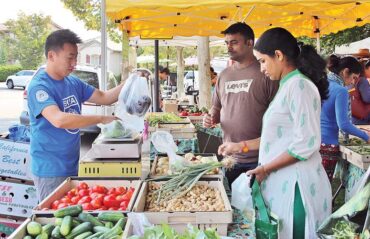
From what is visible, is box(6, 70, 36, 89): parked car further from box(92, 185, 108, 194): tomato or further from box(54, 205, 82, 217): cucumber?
box(54, 205, 82, 217): cucumber

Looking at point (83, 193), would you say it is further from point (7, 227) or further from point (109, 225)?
point (7, 227)

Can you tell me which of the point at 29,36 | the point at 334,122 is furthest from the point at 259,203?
the point at 29,36

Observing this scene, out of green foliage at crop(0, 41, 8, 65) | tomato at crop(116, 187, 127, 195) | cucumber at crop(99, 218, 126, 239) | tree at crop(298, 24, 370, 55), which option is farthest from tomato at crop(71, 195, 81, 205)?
green foliage at crop(0, 41, 8, 65)

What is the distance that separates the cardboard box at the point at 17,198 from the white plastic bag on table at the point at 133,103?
155cm

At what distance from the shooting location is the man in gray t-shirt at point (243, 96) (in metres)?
3.61

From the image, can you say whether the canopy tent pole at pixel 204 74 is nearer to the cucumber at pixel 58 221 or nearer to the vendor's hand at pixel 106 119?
the vendor's hand at pixel 106 119

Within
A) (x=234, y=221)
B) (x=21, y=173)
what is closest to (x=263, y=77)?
(x=234, y=221)

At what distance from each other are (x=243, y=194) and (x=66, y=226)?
3.61 ft

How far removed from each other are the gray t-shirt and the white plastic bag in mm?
874

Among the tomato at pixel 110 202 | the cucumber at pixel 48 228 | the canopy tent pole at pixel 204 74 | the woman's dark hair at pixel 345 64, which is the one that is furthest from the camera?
the canopy tent pole at pixel 204 74

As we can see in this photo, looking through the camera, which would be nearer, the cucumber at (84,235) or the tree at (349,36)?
the cucumber at (84,235)

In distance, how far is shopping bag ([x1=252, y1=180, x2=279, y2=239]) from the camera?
2.31 m

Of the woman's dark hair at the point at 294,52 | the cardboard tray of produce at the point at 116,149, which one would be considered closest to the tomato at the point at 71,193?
the cardboard tray of produce at the point at 116,149

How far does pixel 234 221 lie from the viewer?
258cm
